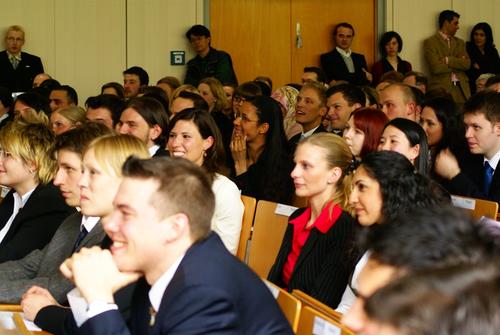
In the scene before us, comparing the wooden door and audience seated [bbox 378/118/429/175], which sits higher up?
the wooden door

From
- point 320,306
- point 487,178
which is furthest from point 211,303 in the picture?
point 487,178

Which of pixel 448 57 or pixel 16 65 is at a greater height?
pixel 448 57

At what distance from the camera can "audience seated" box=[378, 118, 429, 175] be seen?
168 inches

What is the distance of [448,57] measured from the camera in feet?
33.6

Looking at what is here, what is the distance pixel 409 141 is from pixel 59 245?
2018 millimetres

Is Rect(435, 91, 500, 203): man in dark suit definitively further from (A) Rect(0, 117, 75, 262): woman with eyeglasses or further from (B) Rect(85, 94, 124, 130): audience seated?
(B) Rect(85, 94, 124, 130): audience seated

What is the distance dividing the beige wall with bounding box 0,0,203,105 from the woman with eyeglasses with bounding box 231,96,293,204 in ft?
14.2

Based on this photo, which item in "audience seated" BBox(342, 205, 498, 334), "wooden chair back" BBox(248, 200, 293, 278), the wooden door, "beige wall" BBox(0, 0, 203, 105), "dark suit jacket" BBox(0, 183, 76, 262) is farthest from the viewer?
the wooden door

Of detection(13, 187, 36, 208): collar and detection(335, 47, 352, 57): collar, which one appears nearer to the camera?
detection(13, 187, 36, 208): collar

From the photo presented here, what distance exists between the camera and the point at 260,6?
33.5ft

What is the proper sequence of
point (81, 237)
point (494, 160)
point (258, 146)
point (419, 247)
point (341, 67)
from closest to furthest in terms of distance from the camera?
point (419, 247), point (81, 237), point (494, 160), point (258, 146), point (341, 67)

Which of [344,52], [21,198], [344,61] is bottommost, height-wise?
[21,198]

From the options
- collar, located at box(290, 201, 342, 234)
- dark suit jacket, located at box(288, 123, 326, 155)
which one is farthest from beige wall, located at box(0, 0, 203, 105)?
collar, located at box(290, 201, 342, 234)

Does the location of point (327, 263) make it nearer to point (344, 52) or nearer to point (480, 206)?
point (480, 206)
